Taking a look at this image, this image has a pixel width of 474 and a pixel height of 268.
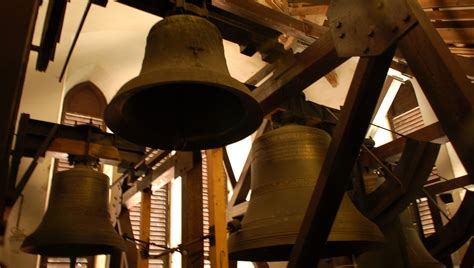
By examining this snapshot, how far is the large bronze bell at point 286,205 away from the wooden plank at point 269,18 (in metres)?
0.55

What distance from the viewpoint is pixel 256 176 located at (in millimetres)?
2203

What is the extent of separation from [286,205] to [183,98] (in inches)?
25.3

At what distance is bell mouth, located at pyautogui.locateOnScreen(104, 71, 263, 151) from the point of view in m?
1.77

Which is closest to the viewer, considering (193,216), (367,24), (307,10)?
(367,24)

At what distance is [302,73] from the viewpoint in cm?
211

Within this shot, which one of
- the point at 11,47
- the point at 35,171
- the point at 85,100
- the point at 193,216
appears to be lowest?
the point at 11,47

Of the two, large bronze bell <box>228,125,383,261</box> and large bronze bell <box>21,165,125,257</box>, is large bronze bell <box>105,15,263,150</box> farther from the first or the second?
large bronze bell <box>21,165,125,257</box>

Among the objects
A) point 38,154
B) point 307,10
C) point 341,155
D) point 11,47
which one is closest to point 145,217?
point 38,154

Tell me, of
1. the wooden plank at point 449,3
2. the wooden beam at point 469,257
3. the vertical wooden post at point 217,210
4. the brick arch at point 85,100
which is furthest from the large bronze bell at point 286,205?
the brick arch at point 85,100

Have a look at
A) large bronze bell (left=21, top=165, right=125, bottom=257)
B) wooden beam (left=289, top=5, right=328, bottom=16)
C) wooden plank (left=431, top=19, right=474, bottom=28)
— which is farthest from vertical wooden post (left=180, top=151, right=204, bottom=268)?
wooden beam (left=289, top=5, right=328, bottom=16)

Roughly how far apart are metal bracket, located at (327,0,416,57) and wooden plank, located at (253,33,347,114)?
639 millimetres

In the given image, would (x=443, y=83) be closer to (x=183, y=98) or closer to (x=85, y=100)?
(x=183, y=98)

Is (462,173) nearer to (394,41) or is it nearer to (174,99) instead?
(174,99)

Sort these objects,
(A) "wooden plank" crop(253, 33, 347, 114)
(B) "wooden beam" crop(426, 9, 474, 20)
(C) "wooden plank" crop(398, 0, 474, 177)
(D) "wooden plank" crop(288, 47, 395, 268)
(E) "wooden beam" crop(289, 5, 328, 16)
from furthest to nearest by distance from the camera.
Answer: (E) "wooden beam" crop(289, 5, 328, 16)
(B) "wooden beam" crop(426, 9, 474, 20)
(A) "wooden plank" crop(253, 33, 347, 114)
(D) "wooden plank" crop(288, 47, 395, 268)
(C) "wooden plank" crop(398, 0, 474, 177)
